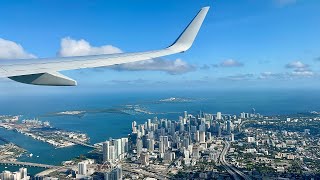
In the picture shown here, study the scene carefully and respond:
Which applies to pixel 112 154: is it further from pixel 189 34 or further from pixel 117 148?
pixel 189 34

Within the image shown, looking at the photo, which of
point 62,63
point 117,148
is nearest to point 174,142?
point 117,148

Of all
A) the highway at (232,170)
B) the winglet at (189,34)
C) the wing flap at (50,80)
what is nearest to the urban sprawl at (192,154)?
the highway at (232,170)

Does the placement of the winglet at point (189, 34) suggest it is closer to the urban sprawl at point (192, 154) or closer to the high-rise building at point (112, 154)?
the urban sprawl at point (192, 154)

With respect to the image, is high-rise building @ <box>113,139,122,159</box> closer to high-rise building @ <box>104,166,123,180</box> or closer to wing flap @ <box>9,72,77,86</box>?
high-rise building @ <box>104,166,123,180</box>

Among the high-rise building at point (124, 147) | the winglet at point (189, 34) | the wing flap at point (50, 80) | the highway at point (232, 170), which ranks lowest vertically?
the highway at point (232, 170)

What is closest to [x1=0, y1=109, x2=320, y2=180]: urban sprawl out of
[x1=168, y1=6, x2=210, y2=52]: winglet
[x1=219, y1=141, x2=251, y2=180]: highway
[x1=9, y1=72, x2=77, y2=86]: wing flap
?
[x1=219, y1=141, x2=251, y2=180]: highway

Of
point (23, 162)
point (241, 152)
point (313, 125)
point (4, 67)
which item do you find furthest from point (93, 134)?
point (4, 67)

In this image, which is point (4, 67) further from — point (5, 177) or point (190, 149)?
point (190, 149)
